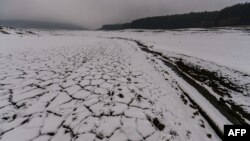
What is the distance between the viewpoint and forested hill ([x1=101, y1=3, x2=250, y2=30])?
61.8 m

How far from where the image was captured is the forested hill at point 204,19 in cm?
6175

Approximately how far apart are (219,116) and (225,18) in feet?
260

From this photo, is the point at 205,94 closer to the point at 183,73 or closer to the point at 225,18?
the point at 183,73

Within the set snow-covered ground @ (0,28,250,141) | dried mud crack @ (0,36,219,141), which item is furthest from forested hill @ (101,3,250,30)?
dried mud crack @ (0,36,219,141)

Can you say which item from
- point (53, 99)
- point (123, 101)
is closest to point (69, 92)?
point (53, 99)
